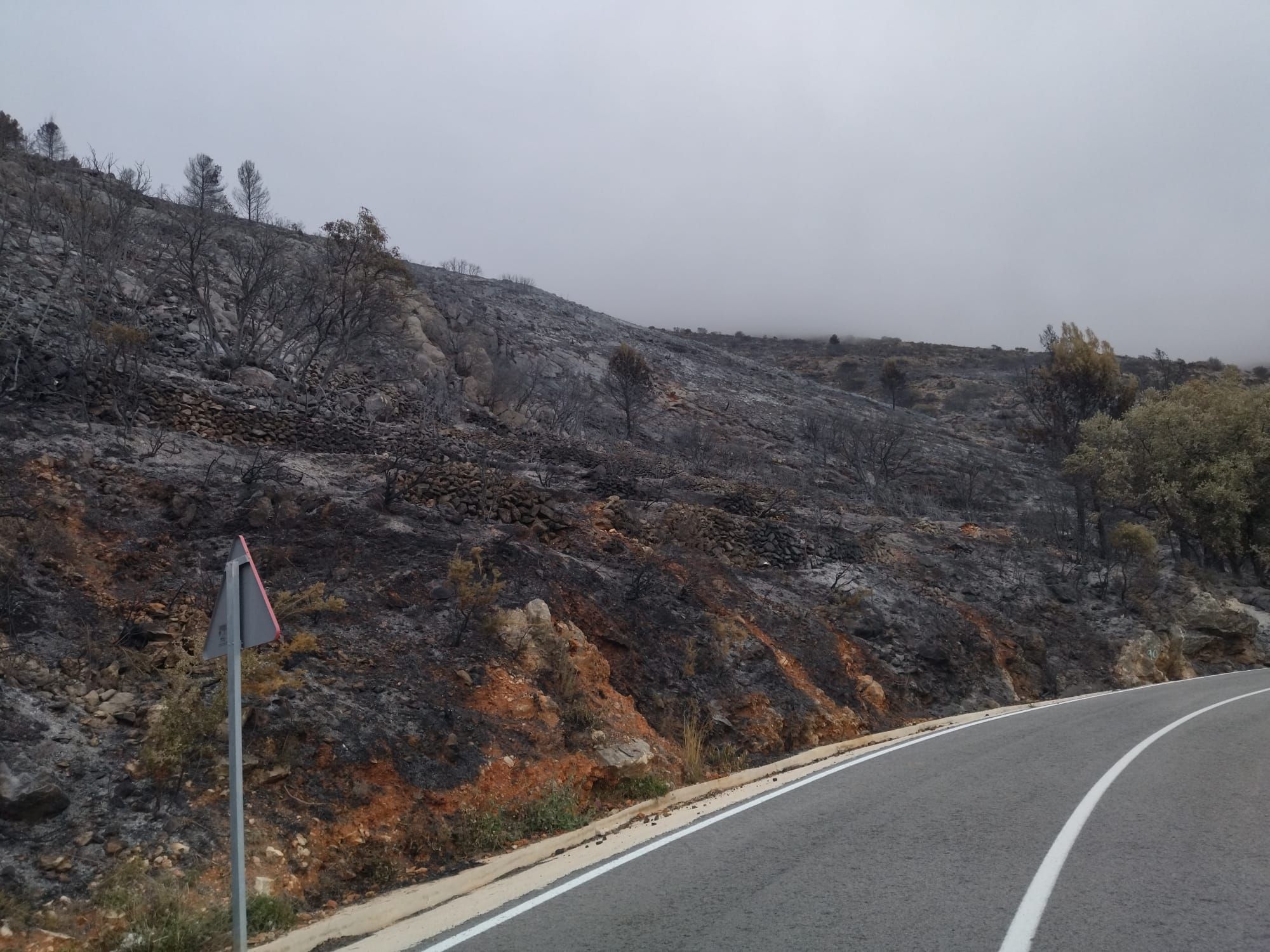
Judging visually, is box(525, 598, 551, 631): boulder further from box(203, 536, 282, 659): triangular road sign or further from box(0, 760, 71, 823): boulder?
box(203, 536, 282, 659): triangular road sign

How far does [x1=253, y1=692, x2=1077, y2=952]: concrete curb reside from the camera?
5.72 m

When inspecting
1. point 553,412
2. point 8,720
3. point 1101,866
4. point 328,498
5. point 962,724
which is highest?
point 553,412

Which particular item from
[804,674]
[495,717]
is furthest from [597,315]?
[495,717]

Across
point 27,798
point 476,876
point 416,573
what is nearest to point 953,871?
point 476,876

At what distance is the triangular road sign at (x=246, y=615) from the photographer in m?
5.17

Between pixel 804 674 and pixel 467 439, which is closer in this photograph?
pixel 804 674

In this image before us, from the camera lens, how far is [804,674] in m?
14.7

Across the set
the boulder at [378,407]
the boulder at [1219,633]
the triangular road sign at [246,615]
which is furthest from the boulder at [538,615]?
the boulder at [1219,633]

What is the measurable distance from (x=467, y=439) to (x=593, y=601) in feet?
38.7

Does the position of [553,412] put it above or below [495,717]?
above

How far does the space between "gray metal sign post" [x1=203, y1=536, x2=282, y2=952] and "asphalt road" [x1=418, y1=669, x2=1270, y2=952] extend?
124 centimetres

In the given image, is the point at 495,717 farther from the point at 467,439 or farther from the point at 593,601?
the point at 467,439

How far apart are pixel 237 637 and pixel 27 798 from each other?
2.44 meters

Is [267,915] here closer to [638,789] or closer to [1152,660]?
[638,789]
